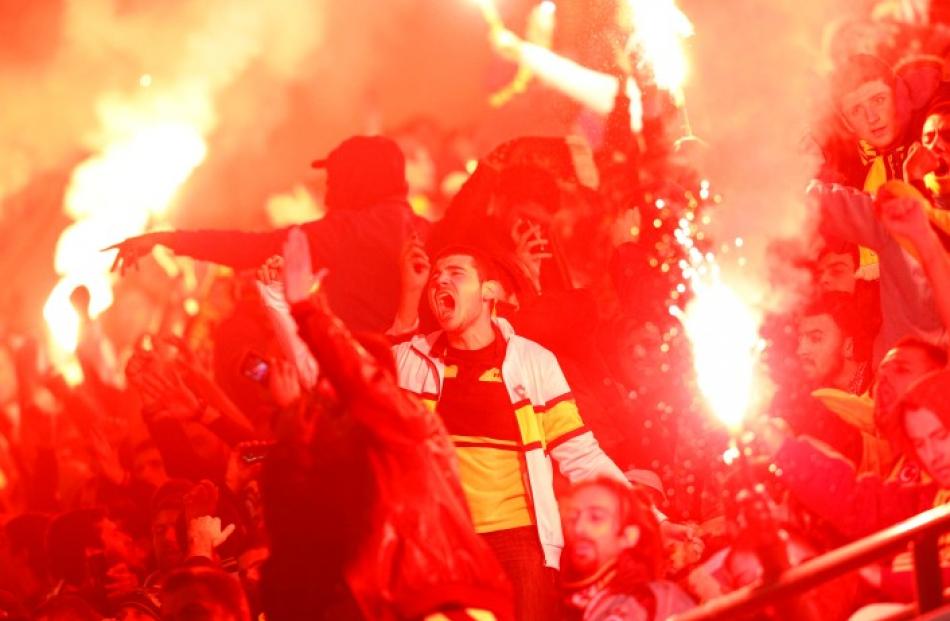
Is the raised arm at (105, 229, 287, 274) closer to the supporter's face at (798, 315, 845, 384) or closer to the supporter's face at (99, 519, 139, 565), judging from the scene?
the supporter's face at (99, 519, 139, 565)

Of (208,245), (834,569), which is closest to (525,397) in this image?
(208,245)

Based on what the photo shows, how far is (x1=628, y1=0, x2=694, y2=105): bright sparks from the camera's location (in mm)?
7539

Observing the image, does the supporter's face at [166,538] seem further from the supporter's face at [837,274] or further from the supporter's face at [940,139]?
the supporter's face at [940,139]

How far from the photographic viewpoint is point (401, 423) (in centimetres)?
605

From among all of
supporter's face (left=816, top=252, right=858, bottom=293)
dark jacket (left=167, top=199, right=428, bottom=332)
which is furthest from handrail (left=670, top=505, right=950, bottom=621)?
dark jacket (left=167, top=199, right=428, bottom=332)

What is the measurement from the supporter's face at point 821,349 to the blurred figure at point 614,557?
101 centimetres

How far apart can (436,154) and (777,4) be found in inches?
75.1

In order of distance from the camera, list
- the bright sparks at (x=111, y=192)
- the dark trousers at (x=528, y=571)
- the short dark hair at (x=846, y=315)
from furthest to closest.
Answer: the bright sparks at (x=111, y=192), the short dark hair at (x=846, y=315), the dark trousers at (x=528, y=571)

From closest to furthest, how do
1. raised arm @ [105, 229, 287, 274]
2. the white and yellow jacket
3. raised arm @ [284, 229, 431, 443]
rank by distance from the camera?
raised arm @ [284, 229, 431, 443]
the white and yellow jacket
raised arm @ [105, 229, 287, 274]

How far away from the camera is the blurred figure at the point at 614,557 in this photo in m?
6.46

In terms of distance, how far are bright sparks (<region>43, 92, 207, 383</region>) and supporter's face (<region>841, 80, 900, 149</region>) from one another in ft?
12.9

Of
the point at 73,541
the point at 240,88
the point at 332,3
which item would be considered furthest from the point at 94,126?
the point at 73,541

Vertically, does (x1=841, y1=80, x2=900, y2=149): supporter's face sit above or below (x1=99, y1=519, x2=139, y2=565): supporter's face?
above

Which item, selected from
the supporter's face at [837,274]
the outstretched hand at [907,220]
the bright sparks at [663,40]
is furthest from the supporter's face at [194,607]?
the outstretched hand at [907,220]
